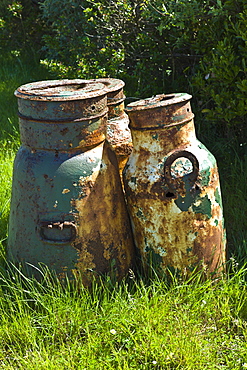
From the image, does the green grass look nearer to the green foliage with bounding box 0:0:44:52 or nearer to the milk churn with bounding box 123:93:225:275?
the milk churn with bounding box 123:93:225:275

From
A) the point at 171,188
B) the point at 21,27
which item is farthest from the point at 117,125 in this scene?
the point at 21,27

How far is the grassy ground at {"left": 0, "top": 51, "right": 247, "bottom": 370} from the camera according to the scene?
208 centimetres

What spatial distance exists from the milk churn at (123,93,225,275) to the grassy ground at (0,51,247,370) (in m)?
0.17

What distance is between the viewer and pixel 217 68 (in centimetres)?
331

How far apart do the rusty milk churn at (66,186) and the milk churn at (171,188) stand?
15 cm

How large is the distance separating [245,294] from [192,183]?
679 millimetres

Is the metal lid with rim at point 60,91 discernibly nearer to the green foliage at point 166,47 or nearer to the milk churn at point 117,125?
the milk churn at point 117,125

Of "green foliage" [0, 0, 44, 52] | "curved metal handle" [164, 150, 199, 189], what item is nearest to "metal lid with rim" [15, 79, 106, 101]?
"curved metal handle" [164, 150, 199, 189]

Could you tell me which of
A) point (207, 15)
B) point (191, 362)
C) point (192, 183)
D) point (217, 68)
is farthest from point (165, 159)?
point (207, 15)

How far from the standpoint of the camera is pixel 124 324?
2199 millimetres

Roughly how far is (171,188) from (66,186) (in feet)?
1.75

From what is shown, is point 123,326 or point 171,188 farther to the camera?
point 171,188

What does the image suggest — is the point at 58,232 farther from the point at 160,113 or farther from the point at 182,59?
the point at 182,59

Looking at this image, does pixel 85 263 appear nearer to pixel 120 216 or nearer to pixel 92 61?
pixel 120 216
